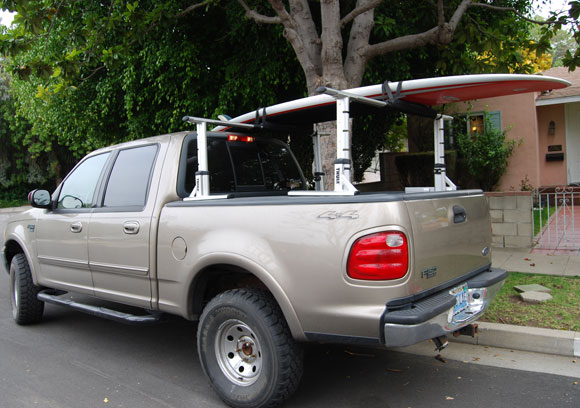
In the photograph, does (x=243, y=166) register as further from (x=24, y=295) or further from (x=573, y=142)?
(x=573, y=142)

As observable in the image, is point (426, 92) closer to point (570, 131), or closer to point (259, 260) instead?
point (259, 260)

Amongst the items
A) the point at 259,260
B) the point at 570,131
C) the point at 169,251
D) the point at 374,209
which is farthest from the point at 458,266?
the point at 570,131

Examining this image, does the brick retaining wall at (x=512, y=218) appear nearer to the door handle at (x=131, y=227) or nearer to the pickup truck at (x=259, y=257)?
the pickup truck at (x=259, y=257)

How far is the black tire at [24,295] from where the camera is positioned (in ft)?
18.1

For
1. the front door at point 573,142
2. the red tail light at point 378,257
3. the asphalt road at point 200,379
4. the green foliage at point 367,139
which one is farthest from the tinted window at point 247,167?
the front door at point 573,142

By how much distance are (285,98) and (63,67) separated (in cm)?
461

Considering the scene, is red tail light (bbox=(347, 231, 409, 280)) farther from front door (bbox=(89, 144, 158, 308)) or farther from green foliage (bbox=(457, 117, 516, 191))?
green foliage (bbox=(457, 117, 516, 191))

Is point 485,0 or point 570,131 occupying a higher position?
point 485,0

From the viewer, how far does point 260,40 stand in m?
9.09

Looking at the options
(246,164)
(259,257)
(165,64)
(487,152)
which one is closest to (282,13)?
(246,164)

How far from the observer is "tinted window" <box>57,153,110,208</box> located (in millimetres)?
4863

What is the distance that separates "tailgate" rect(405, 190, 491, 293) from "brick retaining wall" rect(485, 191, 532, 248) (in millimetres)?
4639

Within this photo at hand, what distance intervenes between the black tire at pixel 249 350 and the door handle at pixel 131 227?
1.02 m

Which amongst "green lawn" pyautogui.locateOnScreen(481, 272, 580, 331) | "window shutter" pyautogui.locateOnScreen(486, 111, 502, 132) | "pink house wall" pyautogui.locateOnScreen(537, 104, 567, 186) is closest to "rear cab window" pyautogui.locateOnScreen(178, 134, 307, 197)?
"green lawn" pyautogui.locateOnScreen(481, 272, 580, 331)
